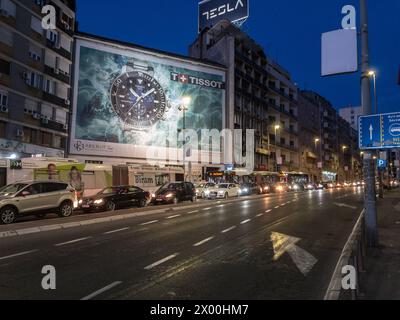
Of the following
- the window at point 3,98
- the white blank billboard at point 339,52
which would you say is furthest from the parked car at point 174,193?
the white blank billboard at point 339,52

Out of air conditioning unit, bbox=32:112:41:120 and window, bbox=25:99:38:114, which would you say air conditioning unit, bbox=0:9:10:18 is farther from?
air conditioning unit, bbox=32:112:41:120

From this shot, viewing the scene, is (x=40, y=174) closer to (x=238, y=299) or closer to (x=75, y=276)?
(x=75, y=276)

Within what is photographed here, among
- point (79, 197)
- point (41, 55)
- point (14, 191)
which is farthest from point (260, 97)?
point (14, 191)

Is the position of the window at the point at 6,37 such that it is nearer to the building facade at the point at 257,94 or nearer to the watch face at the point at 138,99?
the watch face at the point at 138,99

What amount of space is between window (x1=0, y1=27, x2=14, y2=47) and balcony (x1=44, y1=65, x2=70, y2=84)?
5.13 meters

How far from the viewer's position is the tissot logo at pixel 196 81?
186 ft

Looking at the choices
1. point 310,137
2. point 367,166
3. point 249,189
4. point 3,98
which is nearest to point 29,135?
point 3,98

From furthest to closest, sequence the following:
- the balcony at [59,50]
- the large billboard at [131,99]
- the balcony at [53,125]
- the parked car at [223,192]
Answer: the large billboard at [131,99]
the balcony at [59,50]
the balcony at [53,125]
the parked car at [223,192]

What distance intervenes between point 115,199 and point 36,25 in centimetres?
2390

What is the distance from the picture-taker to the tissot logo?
56656 mm

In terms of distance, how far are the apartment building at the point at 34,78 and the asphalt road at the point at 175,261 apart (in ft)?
72.0

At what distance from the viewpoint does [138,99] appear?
171 feet

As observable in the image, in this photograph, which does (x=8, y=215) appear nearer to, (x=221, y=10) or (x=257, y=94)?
(x=221, y=10)
